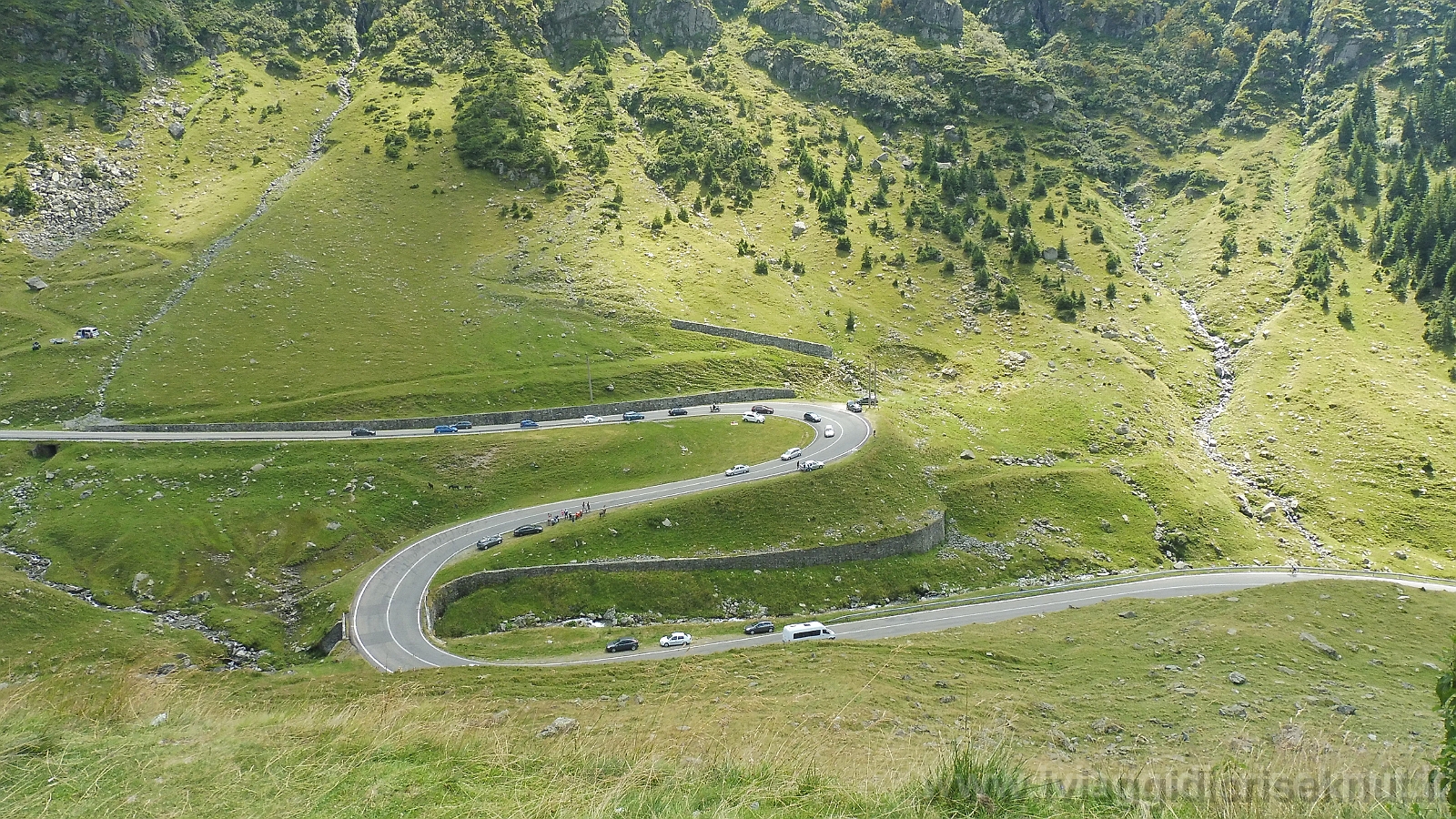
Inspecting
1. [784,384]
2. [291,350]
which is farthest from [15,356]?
[784,384]

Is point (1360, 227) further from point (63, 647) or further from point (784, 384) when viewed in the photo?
point (63, 647)

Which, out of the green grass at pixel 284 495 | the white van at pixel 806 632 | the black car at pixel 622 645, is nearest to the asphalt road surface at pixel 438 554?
the green grass at pixel 284 495

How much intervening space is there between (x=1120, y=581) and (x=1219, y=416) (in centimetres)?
5521

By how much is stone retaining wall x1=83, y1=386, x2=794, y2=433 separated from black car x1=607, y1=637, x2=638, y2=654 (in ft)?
129

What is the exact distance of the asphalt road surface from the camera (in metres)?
47.4

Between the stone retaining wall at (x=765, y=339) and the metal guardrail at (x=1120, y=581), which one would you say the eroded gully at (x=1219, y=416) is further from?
the stone retaining wall at (x=765, y=339)

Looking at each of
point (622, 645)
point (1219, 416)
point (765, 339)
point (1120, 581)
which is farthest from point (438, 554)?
point (1219, 416)

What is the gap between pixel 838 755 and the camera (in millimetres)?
10359

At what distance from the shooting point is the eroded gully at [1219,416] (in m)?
81.5

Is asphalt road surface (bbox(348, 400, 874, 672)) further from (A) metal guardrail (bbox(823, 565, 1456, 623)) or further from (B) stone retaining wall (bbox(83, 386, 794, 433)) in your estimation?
(A) metal guardrail (bbox(823, 565, 1456, 623))

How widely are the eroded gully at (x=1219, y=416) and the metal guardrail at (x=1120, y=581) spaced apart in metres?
7.46

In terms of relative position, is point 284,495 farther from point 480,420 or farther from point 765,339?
point 765,339

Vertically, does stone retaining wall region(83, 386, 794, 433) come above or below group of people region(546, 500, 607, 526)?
above

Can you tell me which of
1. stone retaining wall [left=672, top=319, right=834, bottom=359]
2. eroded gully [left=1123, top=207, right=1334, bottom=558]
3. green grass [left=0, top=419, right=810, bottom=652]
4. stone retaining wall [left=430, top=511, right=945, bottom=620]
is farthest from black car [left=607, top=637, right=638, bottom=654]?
eroded gully [left=1123, top=207, right=1334, bottom=558]
